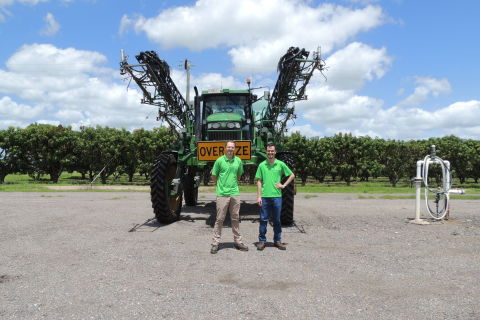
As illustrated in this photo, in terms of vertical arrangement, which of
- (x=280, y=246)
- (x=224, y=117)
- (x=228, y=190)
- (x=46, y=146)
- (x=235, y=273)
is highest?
(x=46, y=146)

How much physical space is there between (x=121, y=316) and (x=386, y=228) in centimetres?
707

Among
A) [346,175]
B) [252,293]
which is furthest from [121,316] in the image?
[346,175]

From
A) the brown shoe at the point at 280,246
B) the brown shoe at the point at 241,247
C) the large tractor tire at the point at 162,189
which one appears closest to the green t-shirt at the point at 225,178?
the brown shoe at the point at 241,247

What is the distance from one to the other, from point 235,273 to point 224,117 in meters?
5.72

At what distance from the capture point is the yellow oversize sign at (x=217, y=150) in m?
9.27

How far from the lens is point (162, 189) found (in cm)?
892

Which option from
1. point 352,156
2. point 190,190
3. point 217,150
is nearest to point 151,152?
point 352,156

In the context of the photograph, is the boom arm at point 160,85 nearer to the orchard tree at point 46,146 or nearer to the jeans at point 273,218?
the jeans at point 273,218

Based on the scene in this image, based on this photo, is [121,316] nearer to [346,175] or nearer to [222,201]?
[222,201]

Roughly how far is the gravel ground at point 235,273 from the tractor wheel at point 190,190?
3.51 m

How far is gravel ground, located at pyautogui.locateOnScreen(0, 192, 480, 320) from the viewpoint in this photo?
13.5 ft

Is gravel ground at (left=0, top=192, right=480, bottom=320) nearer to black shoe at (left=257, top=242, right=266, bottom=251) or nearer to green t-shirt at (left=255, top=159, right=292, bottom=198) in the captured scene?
black shoe at (left=257, top=242, right=266, bottom=251)

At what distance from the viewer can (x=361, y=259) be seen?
20.4ft

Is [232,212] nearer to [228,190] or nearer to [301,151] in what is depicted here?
[228,190]
